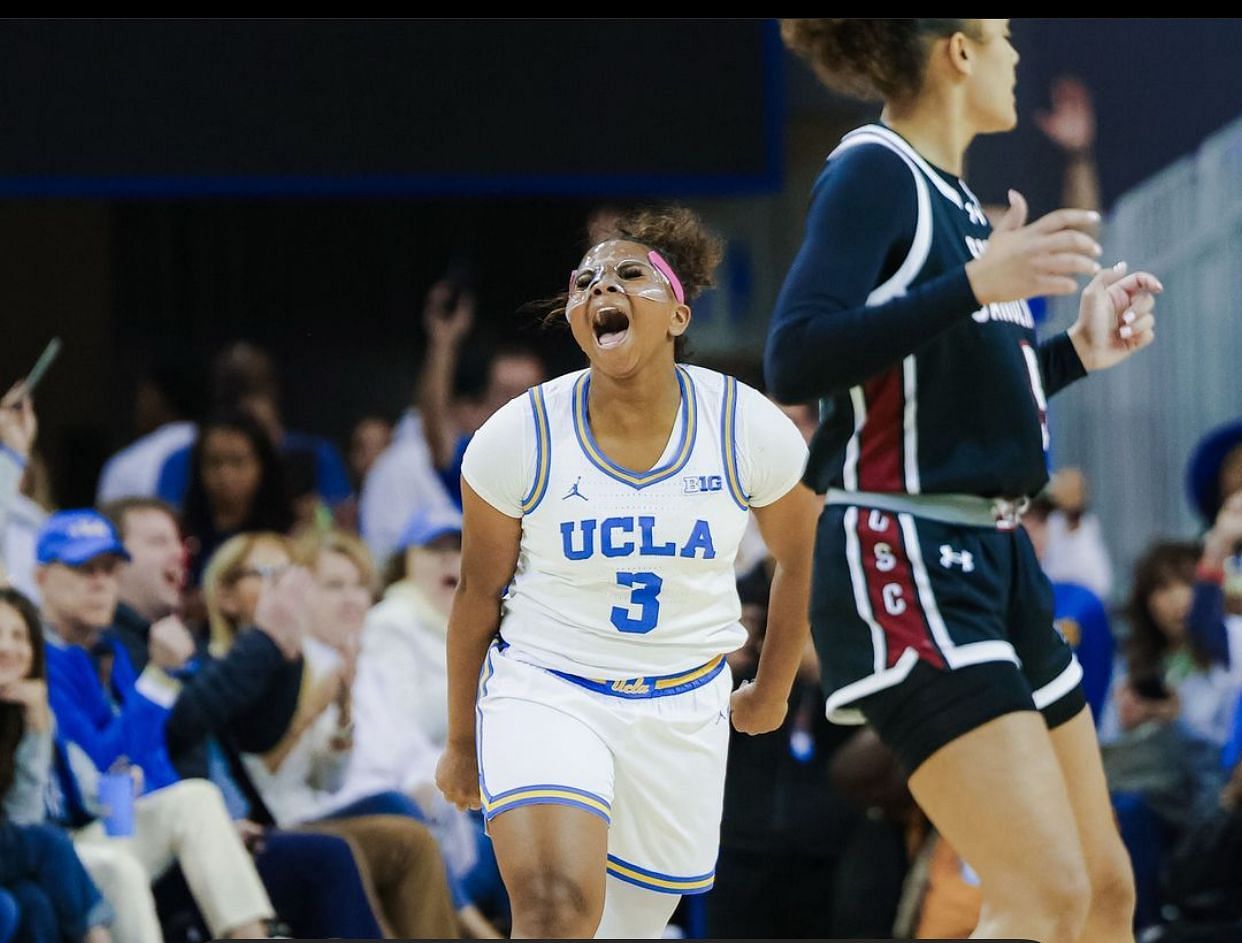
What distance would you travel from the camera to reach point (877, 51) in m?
3.59

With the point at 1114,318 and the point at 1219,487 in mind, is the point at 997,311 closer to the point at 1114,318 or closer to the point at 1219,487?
the point at 1114,318

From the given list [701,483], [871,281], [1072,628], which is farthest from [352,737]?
[871,281]

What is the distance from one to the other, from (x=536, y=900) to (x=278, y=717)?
2521 millimetres

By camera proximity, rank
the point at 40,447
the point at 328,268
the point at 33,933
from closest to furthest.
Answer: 1. the point at 33,933
2. the point at 40,447
3. the point at 328,268

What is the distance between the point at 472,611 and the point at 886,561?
75cm

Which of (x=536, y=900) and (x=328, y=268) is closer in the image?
(x=536, y=900)

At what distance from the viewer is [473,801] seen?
145 inches

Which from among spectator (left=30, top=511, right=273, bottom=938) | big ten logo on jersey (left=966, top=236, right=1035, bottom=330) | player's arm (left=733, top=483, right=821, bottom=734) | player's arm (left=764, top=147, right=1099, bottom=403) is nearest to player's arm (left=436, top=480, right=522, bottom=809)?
player's arm (left=733, top=483, right=821, bottom=734)

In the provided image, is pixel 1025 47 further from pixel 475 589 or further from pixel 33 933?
pixel 33 933

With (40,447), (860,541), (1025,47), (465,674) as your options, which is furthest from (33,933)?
(1025,47)

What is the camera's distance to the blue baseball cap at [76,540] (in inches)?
219

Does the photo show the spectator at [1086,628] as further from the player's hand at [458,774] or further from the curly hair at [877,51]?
the player's hand at [458,774]

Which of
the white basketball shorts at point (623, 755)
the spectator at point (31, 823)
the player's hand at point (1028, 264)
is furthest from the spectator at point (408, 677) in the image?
the player's hand at point (1028, 264)

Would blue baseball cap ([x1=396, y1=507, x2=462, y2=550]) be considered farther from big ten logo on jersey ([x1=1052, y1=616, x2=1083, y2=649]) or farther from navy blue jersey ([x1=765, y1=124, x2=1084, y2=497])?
navy blue jersey ([x1=765, y1=124, x2=1084, y2=497])
